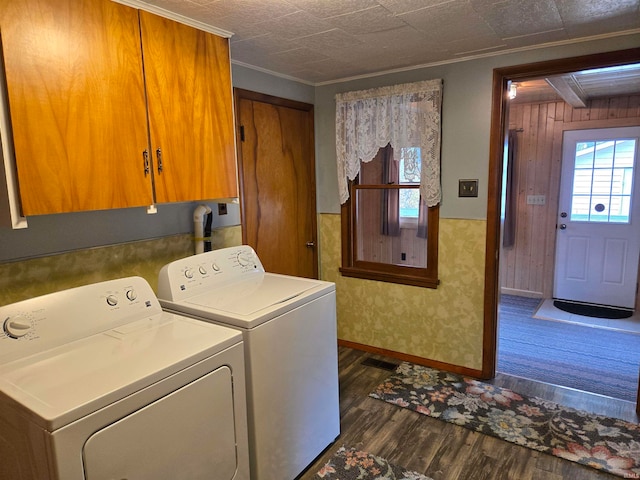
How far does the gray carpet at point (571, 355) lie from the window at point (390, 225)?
1.03m

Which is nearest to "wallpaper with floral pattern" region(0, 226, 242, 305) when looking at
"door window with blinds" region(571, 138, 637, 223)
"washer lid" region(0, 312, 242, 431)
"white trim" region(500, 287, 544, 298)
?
"washer lid" region(0, 312, 242, 431)

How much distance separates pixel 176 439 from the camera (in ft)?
4.70

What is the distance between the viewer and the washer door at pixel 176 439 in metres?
1.24

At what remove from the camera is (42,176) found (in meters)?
1.46

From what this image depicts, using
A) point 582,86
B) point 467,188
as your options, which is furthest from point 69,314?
point 582,86

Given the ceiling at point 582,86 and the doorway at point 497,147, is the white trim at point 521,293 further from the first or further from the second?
the doorway at point 497,147

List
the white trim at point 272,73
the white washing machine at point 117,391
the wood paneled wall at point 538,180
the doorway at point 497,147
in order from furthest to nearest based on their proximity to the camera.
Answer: the wood paneled wall at point 538,180, the white trim at point 272,73, the doorway at point 497,147, the white washing machine at point 117,391

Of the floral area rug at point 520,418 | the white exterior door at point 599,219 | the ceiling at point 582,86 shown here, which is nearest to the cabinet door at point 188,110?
the floral area rug at point 520,418

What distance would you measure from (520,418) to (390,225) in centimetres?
171

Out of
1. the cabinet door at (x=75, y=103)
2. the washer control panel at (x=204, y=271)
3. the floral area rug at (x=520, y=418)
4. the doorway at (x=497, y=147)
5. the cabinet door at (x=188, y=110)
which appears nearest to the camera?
the cabinet door at (x=75, y=103)

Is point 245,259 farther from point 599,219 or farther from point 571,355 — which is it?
point 599,219

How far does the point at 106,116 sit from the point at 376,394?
7.48 ft

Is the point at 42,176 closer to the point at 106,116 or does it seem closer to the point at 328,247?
the point at 106,116

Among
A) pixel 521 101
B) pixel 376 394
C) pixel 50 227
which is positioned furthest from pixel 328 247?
pixel 521 101
